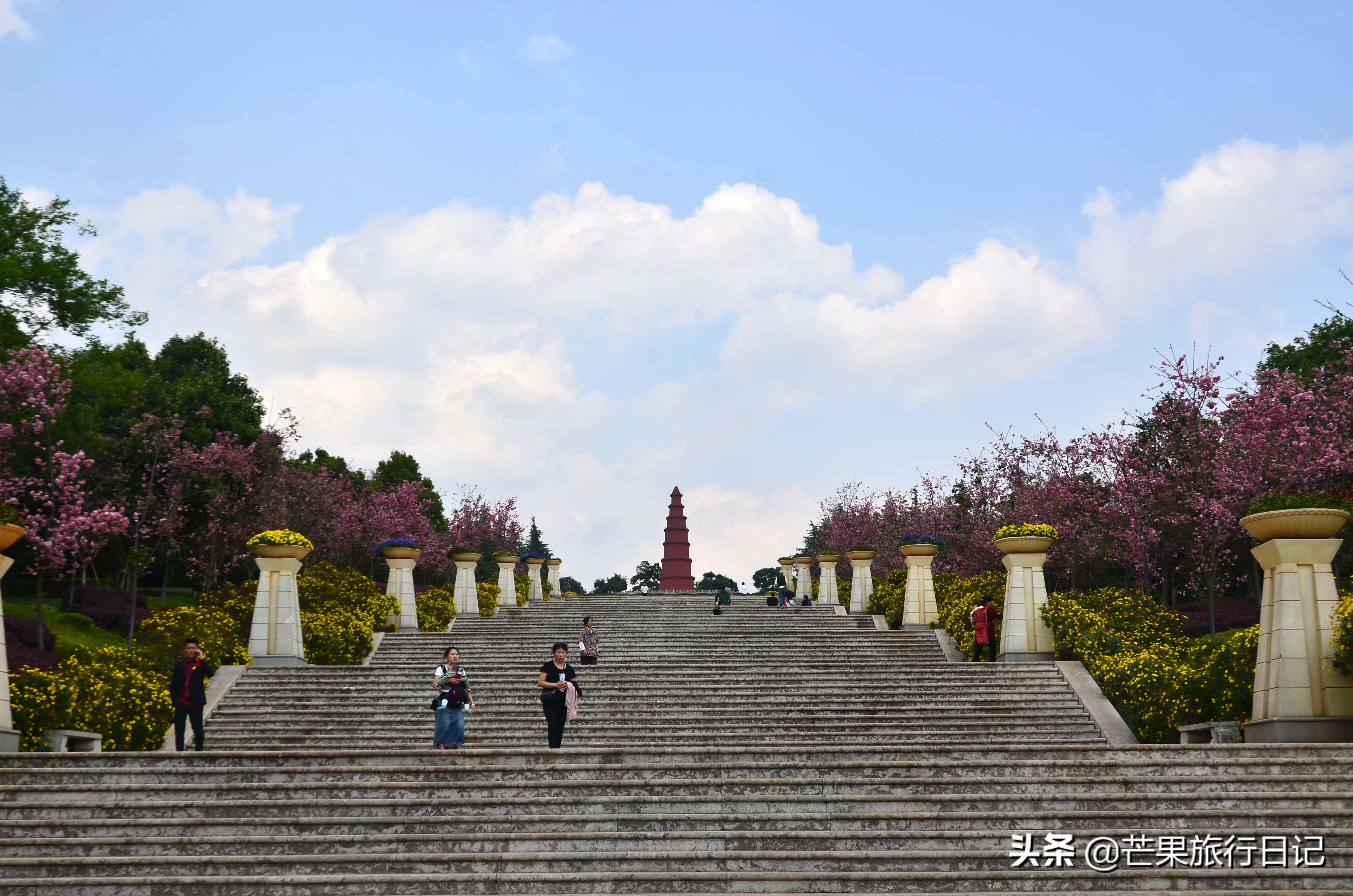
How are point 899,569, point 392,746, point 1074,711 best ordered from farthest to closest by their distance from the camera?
1. point 899,569
2. point 1074,711
3. point 392,746

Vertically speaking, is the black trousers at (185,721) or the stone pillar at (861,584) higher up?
the stone pillar at (861,584)

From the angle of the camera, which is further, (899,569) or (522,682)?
(899,569)

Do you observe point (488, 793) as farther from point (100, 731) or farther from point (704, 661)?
point (704, 661)

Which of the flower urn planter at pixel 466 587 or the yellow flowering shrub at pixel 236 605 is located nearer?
the yellow flowering shrub at pixel 236 605

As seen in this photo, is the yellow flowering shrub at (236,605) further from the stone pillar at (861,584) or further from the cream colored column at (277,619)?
the stone pillar at (861,584)

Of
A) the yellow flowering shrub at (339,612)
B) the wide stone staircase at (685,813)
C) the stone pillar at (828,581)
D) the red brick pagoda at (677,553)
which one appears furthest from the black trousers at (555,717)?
the red brick pagoda at (677,553)

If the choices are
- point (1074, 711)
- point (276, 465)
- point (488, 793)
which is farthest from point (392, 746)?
point (276, 465)

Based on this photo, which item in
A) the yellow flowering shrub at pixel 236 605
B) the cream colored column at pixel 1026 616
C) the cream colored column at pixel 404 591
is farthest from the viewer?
the cream colored column at pixel 404 591

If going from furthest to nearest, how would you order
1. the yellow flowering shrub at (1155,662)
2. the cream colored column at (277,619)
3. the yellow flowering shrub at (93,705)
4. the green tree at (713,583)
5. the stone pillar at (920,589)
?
the green tree at (713,583) → the stone pillar at (920,589) → the cream colored column at (277,619) → the yellow flowering shrub at (1155,662) → the yellow flowering shrub at (93,705)

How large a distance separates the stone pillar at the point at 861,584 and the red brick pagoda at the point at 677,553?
28.3m

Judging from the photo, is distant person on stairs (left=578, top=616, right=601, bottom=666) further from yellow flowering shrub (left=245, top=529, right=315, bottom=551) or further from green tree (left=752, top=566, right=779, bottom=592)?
green tree (left=752, top=566, right=779, bottom=592)

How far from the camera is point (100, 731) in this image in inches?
534

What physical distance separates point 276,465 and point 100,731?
824 inches

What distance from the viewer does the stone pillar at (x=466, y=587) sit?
1094 inches
